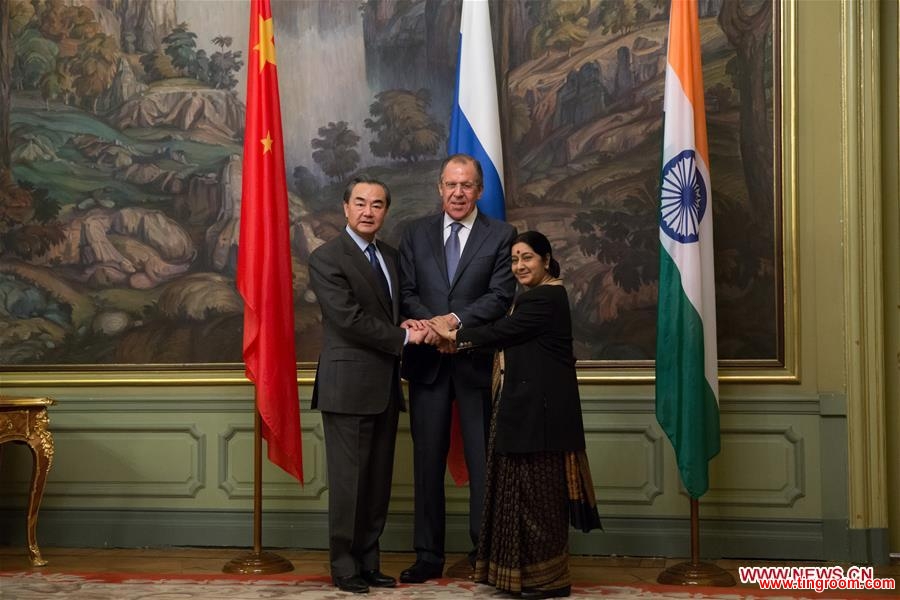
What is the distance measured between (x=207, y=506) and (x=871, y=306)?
161 inches

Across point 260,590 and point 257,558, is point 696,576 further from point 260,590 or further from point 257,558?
point 257,558

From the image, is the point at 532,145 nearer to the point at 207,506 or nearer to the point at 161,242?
the point at 161,242

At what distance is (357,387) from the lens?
5.07 m

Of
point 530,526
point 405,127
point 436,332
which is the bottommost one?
point 530,526

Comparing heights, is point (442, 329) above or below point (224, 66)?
below

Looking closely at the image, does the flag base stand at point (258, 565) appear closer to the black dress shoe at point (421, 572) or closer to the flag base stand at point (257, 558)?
the flag base stand at point (257, 558)

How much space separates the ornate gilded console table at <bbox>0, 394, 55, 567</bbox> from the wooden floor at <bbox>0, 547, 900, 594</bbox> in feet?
0.68

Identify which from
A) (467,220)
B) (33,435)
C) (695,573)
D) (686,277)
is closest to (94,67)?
(33,435)

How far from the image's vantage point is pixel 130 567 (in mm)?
5734

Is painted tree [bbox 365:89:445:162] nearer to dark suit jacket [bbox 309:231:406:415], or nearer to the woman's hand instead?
dark suit jacket [bbox 309:231:406:415]

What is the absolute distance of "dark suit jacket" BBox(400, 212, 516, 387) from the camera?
5.27 meters

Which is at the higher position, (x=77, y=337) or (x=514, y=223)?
(x=514, y=223)

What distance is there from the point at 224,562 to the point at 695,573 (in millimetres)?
2571

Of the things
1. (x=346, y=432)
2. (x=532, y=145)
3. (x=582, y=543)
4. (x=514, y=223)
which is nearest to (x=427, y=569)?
(x=346, y=432)
